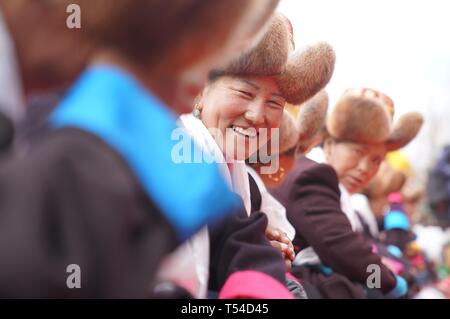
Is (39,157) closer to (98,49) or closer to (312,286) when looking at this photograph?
(98,49)

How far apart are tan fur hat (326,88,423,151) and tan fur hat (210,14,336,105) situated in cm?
66

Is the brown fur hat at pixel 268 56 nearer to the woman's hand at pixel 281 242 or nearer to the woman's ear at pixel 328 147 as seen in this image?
the woman's hand at pixel 281 242

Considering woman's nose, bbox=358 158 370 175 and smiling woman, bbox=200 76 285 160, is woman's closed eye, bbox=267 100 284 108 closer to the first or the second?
smiling woman, bbox=200 76 285 160

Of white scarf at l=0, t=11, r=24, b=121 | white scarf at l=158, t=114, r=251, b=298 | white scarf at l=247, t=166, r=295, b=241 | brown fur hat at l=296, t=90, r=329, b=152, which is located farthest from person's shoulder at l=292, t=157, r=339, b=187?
white scarf at l=0, t=11, r=24, b=121

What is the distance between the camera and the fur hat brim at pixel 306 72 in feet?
4.70

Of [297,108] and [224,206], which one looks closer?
[224,206]

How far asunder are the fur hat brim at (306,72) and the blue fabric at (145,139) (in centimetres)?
80

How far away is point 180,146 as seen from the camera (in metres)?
0.86

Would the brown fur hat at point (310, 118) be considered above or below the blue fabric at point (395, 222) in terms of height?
below

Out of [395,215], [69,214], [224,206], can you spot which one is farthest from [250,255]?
[395,215]

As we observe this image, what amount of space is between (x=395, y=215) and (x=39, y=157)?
3.23 metres

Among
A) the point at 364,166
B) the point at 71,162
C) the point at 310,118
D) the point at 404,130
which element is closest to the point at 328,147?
the point at 364,166

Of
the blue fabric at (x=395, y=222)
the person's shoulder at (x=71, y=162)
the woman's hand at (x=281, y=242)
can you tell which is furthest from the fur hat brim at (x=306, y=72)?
the blue fabric at (x=395, y=222)

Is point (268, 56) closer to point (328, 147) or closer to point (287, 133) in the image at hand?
point (287, 133)
